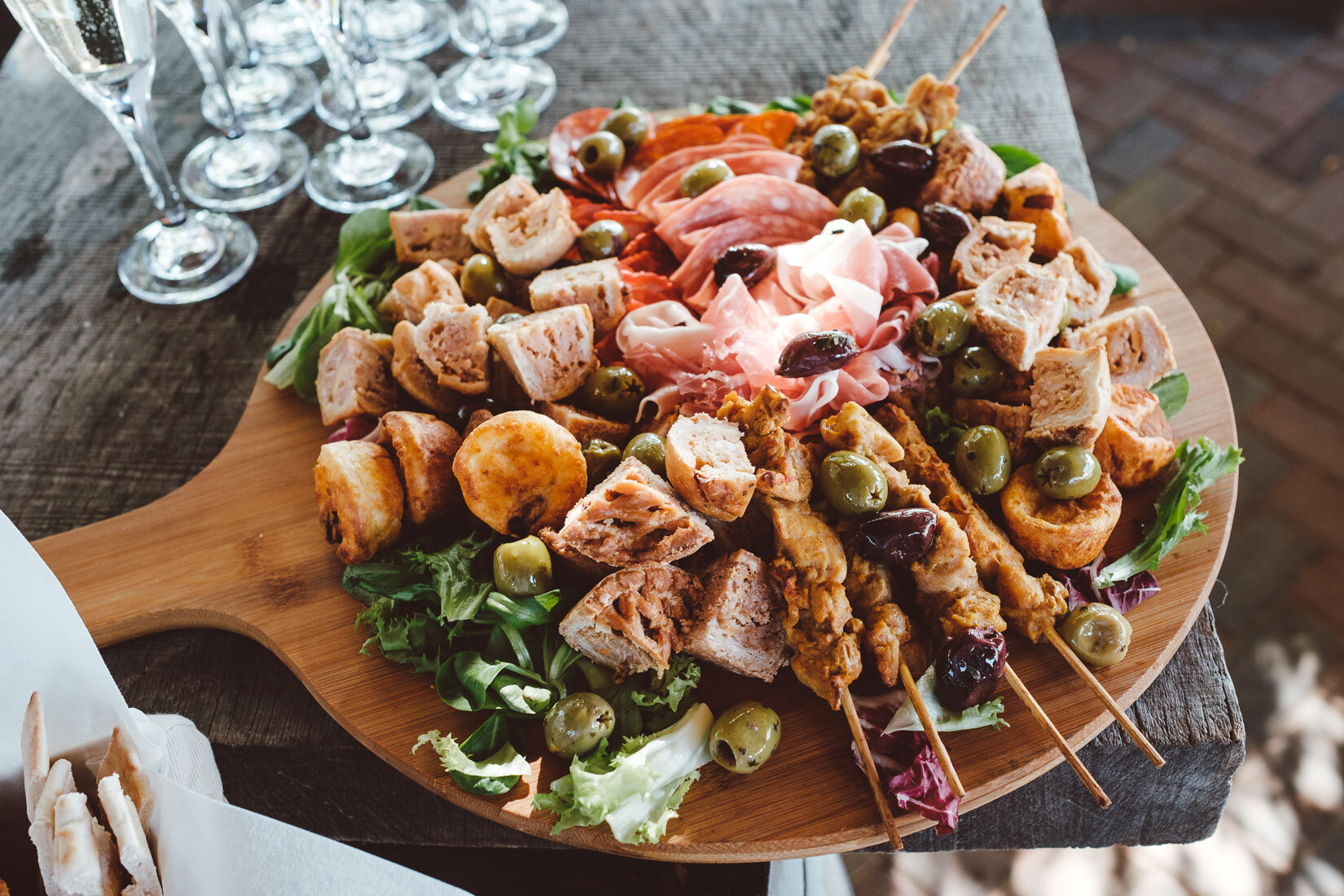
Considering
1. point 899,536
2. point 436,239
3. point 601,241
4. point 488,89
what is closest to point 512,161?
point 436,239

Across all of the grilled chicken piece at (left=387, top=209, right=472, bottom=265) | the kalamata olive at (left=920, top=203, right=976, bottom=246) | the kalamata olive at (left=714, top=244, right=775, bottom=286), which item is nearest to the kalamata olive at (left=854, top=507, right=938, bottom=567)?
the kalamata olive at (left=714, top=244, right=775, bottom=286)

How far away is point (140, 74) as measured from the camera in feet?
8.12

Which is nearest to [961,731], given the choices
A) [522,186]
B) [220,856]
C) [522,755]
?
[522,755]

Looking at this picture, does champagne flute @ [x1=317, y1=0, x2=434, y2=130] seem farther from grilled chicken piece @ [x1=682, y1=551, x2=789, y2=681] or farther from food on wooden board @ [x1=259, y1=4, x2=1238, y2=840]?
grilled chicken piece @ [x1=682, y1=551, x2=789, y2=681]

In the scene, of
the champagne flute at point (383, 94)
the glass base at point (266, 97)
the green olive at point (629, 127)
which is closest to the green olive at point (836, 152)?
the green olive at point (629, 127)

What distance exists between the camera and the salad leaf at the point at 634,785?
164cm

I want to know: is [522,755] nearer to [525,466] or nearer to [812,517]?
[525,466]

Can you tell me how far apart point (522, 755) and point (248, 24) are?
3.25 metres

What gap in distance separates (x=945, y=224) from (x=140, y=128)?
210 centimetres

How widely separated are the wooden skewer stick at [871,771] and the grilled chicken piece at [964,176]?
50.8 inches

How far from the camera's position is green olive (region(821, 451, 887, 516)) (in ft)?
6.05

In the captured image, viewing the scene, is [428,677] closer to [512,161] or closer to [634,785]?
[634,785]

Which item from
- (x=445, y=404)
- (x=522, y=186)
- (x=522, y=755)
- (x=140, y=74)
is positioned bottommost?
(x=522, y=755)

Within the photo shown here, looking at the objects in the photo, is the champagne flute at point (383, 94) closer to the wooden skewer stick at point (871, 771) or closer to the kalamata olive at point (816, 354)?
the kalamata olive at point (816, 354)
